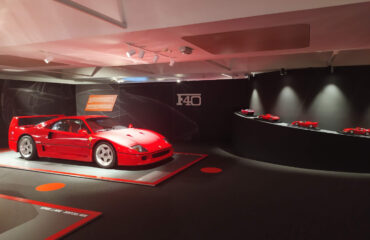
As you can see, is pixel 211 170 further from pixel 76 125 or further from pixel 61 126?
pixel 61 126

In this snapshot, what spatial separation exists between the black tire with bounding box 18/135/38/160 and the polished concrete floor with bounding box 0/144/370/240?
1.02 m

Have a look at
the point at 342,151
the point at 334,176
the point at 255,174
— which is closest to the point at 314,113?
the point at 342,151

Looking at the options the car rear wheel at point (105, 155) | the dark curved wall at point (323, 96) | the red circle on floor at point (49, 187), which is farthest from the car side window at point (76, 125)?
the dark curved wall at point (323, 96)

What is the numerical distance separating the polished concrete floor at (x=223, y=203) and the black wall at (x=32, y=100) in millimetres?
4542

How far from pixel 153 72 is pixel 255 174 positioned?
681 cm

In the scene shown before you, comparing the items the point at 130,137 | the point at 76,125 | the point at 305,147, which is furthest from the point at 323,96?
the point at 76,125

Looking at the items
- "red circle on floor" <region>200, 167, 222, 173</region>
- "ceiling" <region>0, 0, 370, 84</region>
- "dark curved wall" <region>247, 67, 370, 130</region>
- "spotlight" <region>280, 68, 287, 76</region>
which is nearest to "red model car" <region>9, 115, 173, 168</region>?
"red circle on floor" <region>200, 167, 222, 173</region>

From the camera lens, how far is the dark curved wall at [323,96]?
7109mm

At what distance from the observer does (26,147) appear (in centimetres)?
712

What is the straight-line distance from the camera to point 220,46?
5.40 meters

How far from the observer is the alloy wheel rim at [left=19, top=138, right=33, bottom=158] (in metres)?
7.05

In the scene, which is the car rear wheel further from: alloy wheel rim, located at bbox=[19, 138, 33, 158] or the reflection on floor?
alloy wheel rim, located at bbox=[19, 138, 33, 158]

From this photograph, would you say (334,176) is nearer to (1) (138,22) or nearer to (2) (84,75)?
(1) (138,22)

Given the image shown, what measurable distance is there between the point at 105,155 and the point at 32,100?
6316 mm
